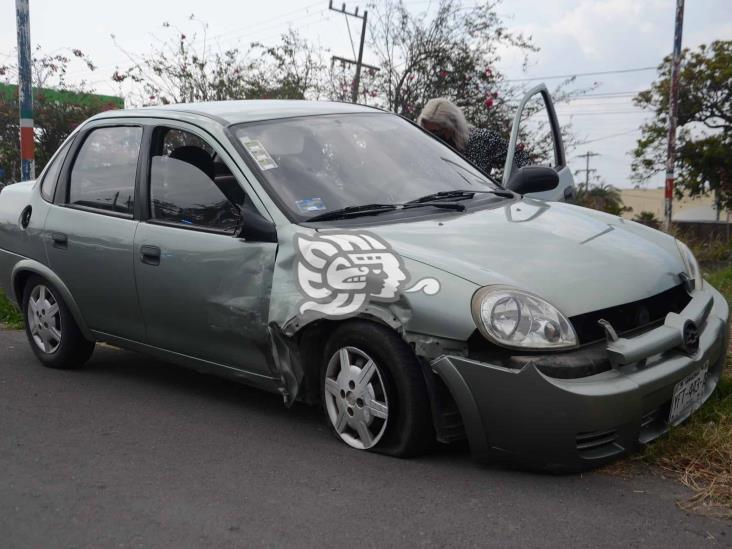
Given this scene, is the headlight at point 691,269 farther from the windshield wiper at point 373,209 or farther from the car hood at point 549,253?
the windshield wiper at point 373,209

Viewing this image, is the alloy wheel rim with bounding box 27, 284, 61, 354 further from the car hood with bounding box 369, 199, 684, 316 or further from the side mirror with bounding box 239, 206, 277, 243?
the car hood with bounding box 369, 199, 684, 316

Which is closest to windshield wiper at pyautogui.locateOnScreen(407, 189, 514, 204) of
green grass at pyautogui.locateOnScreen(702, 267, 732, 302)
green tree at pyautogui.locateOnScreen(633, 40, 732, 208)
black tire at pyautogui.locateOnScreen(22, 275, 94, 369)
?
black tire at pyautogui.locateOnScreen(22, 275, 94, 369)

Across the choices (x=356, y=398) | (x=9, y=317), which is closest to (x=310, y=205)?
(x=356, y=398)

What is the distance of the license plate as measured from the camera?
404 cm

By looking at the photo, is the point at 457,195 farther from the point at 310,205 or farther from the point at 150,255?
the point at 150,255

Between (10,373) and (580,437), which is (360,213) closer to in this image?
(580,437)

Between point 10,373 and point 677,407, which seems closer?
point 677,407

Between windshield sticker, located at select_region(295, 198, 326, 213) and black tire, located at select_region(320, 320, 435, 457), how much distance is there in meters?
0.66

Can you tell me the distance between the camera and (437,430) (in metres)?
3.97

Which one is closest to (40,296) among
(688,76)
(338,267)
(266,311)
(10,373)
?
(10,373)

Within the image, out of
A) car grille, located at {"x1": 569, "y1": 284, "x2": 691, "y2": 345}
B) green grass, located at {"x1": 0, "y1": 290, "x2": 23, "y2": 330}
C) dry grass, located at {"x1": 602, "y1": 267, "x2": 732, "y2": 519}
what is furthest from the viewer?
green grass, located at {"x1": 0, "y1": 290, "x2": 23, "y2": 330}

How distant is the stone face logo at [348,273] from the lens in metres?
4.05

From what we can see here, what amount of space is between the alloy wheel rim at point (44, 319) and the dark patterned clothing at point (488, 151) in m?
3.21

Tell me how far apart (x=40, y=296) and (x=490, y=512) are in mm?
3591
